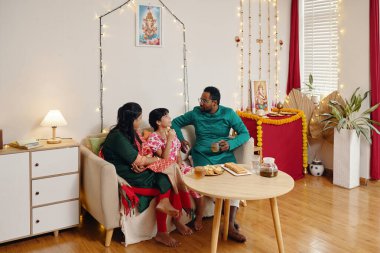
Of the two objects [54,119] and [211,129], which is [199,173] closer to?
[211,129]

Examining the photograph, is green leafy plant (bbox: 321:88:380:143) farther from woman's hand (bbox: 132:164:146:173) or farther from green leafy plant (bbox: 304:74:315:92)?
woman's hand (bbox: 132:164:146:173)

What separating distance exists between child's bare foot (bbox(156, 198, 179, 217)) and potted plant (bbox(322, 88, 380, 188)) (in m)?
2.26

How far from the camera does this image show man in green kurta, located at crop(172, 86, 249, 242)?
3.95 metres

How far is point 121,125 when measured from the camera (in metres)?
3.39

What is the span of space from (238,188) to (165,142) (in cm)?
111

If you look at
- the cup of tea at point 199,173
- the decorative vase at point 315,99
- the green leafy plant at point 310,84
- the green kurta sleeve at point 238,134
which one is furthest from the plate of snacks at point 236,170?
the green leafy plant at point 310,84

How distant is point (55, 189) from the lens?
3414 mm

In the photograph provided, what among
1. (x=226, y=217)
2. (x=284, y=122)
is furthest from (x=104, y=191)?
(x=284, y=122)

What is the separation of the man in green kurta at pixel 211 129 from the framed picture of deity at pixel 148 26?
2.64 ft

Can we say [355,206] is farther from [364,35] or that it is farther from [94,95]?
[94,95]

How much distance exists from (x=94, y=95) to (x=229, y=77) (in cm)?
169

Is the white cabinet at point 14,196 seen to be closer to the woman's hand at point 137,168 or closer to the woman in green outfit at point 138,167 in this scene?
the woman in green outfit at point 138,167

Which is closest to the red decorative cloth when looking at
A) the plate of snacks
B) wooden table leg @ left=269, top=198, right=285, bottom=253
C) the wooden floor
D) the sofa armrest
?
the wooden floor

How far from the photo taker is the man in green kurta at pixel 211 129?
395cm
